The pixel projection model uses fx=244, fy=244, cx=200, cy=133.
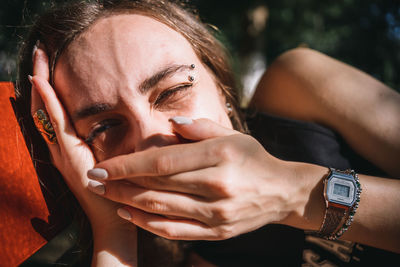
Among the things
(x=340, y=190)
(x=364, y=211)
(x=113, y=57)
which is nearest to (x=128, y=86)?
(x=113, y=57)

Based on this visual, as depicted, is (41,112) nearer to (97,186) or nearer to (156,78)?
(97,186)

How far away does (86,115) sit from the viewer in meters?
1.39

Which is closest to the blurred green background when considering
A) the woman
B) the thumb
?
the woman

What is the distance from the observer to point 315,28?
834cm

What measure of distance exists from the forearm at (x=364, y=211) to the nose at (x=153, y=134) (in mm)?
688

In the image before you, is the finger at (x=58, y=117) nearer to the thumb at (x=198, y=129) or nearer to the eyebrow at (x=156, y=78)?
the eyebrow at (x=156, y=78)

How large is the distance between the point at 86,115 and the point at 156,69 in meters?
0.48

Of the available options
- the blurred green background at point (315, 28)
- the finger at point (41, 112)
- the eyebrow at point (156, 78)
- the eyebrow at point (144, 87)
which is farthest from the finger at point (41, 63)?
the blurred green background at point (315, 28)

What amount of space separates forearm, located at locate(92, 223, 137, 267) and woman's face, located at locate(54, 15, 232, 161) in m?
0.46

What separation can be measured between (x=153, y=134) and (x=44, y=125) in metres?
0.70

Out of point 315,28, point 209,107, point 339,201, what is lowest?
point 339,201

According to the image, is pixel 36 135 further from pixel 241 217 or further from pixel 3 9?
pixel 3 9

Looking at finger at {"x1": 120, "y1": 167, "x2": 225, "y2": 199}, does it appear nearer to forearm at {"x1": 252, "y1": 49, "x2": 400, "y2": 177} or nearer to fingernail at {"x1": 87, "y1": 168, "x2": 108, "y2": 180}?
fingernail at {"x1": 87, "y1": 168, "x2": 108, "y2": 180}

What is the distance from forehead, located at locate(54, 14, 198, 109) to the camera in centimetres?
132
